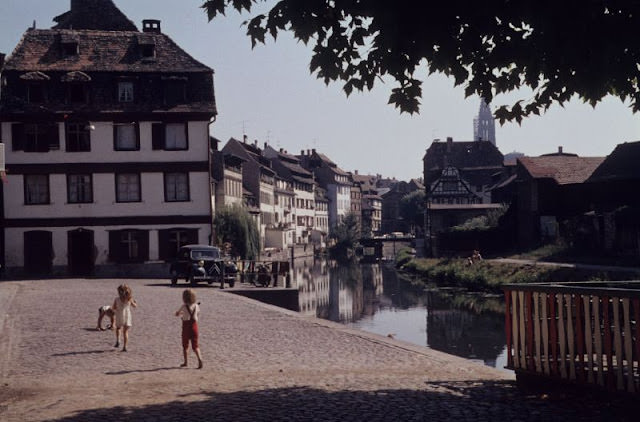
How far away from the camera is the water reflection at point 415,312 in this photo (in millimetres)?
26562

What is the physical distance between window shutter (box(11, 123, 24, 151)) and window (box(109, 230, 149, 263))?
636cm

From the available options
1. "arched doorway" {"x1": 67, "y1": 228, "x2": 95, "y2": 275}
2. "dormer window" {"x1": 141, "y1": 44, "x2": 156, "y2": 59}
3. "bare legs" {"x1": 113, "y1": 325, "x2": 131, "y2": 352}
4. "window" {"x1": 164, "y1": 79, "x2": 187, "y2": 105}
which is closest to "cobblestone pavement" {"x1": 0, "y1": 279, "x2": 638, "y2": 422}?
"bare legs" {"x1": 113, "y1": 325, "x2": 131, "y2": 352}

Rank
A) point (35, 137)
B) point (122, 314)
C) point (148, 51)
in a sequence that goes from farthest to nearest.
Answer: point (148, 51)
point (35, 137)
point (122, 314)

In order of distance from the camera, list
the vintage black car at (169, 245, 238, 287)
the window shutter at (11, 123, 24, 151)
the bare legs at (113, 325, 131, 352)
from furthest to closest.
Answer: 1. the window shutter at (11, 123, 24, 151)
2. the vintage black car at (169, 245, 238, 287)
3. the bare legs at (113, 325, 131, 352)

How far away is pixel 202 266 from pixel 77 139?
41.2 feet

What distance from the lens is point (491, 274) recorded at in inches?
1832

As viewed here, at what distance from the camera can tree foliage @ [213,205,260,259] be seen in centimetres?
5225

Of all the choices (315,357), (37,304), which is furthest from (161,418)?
(37,304)

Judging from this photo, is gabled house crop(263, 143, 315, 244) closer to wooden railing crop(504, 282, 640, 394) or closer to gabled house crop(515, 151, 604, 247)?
gabled house crop(515, 151, 604, 247)

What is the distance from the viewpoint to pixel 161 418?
7.95 metres

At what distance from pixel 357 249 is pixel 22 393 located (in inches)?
4055

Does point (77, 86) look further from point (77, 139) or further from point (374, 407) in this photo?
point (374, 407)

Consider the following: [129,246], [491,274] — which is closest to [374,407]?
[129,246]

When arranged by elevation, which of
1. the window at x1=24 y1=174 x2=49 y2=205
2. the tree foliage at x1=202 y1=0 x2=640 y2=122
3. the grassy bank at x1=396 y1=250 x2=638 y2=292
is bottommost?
the grassy bank at x1=396 y1=250 x2=638 y2=292
